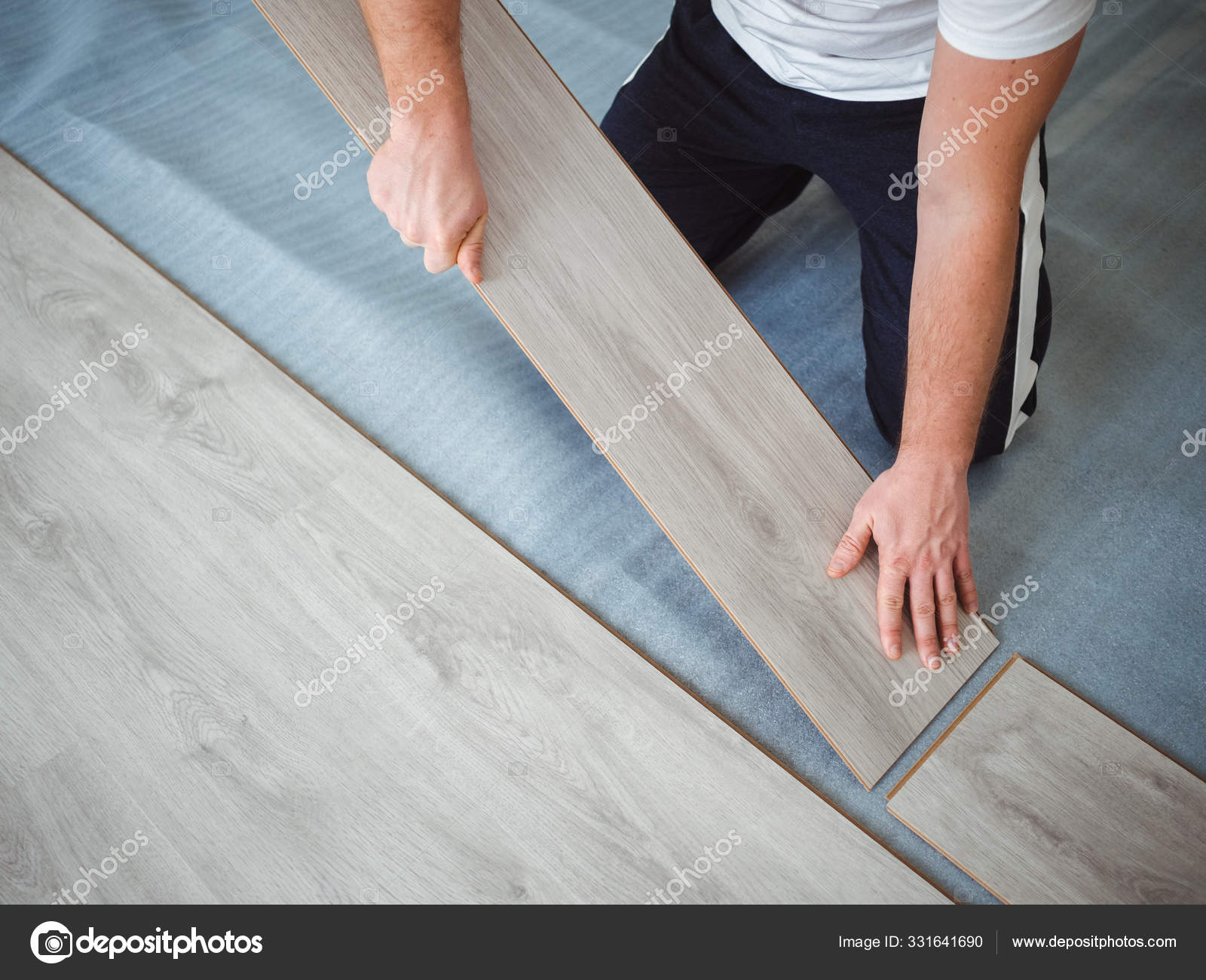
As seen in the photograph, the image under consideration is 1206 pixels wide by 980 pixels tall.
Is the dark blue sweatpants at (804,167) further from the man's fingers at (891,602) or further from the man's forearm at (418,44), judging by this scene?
the man's forearm at (418,44)

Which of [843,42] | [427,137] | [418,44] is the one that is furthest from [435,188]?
[843,42]

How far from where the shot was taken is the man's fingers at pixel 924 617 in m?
1.35

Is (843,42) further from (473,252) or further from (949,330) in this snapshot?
(473,252)

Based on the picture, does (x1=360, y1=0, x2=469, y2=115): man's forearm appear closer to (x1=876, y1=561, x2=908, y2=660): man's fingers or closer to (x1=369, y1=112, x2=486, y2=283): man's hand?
(x1=369, y1=112, x2=486, y2=283): man's hand

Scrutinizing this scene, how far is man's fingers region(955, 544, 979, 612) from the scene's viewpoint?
1353 millimetres

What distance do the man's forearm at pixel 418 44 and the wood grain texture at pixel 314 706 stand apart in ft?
2.18

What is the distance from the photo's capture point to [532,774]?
133 cm

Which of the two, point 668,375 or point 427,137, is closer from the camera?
point 427,137

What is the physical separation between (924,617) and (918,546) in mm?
129
